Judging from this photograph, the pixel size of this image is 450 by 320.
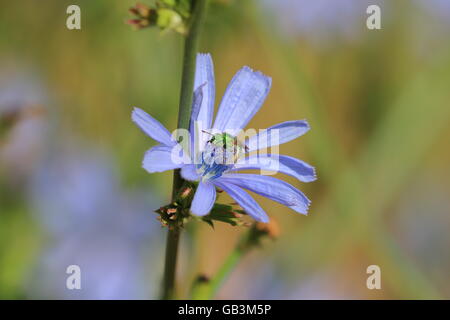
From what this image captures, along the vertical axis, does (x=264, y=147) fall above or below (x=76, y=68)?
below

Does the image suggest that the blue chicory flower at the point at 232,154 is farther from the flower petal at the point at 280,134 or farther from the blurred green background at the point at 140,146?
the blurred green background at the point at 140,146

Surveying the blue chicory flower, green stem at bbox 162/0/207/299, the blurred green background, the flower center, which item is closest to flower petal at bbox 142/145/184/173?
the blue chicory flower

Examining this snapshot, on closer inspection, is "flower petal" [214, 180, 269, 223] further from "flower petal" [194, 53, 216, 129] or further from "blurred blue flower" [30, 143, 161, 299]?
"blurred blue flower" [30, 143, 161, 299]

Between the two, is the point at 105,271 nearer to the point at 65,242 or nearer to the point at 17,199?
the point at 65,242

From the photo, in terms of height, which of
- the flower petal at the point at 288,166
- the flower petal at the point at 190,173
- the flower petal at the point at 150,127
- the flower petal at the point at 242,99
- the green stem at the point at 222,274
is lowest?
the green stem at the point at 222,274

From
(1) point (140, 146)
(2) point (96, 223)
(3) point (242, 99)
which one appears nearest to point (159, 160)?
(3) point (242, 99)

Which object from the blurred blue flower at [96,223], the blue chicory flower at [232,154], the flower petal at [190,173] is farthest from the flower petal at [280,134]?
the blurred blue flower at [96,223]
